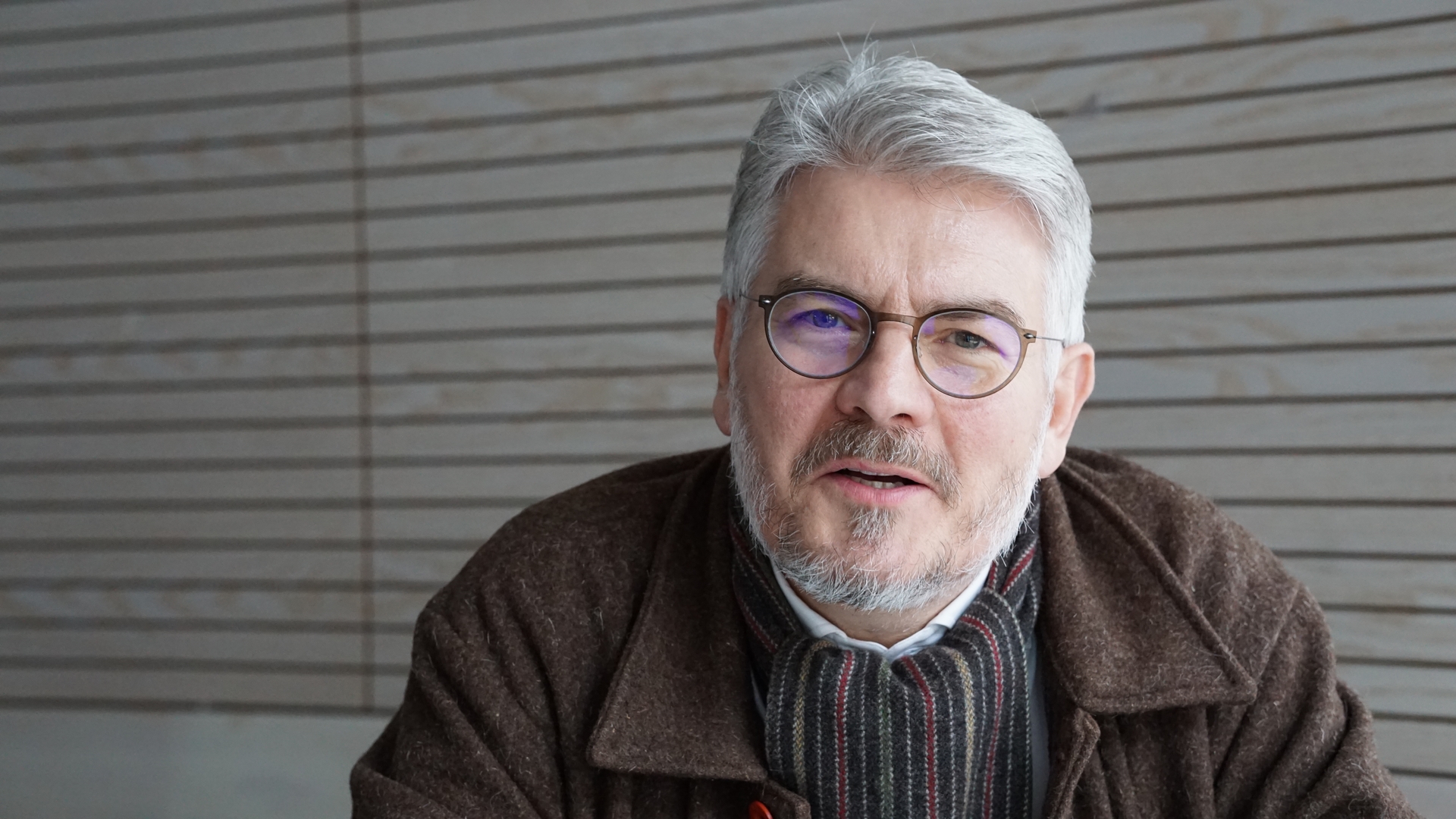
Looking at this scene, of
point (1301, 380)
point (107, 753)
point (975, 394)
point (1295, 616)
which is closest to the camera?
point (975, 394)

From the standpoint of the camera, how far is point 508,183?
11.0 ft

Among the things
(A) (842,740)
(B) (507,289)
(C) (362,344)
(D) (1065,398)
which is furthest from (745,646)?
(C) (362,344)

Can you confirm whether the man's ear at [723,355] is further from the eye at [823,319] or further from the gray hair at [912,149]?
the eye at [823,319]

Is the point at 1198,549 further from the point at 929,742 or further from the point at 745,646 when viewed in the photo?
the point at 745,646

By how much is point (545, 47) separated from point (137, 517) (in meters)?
1.96

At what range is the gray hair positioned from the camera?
1.43 metres

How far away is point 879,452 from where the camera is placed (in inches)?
54.4

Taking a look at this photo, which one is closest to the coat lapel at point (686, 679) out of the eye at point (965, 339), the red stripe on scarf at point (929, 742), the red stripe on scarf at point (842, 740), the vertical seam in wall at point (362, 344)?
the red stripe on scarf at point (842, 740)

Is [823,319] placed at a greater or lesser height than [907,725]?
greater

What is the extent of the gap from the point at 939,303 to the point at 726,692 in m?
0.57

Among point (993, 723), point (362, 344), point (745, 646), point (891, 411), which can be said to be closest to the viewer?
point (891, 411)

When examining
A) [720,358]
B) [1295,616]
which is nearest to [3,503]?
[720,358]

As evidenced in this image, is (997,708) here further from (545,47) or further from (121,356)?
(121,356)

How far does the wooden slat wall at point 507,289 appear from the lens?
272 cm
